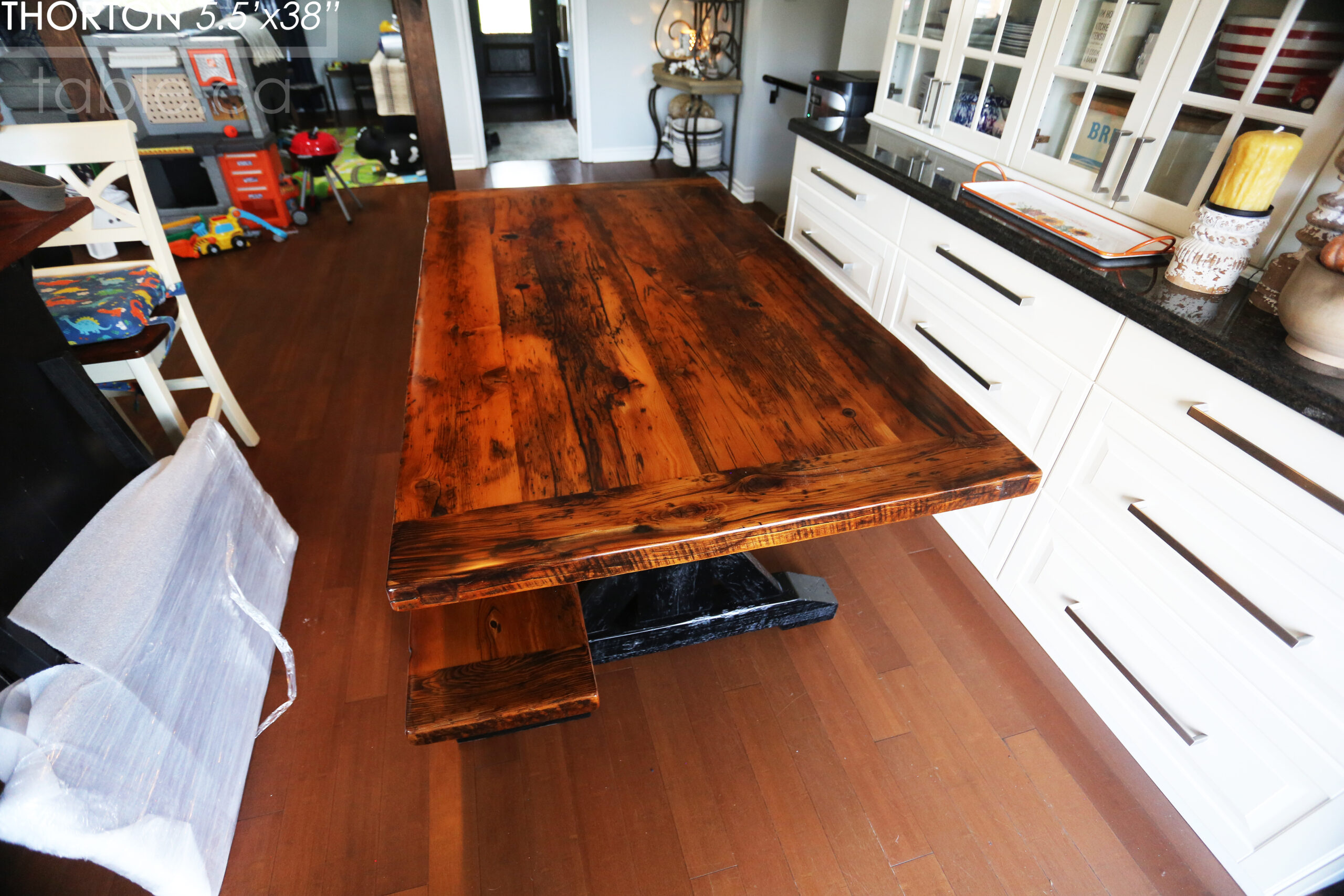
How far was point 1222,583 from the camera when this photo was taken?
1.13 metres

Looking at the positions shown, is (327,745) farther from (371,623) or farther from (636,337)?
(636,337)

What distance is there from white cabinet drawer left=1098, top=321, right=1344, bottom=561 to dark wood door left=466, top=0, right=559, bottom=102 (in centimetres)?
640

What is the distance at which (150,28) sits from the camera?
11.8ft

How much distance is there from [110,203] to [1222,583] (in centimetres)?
Answer: 254

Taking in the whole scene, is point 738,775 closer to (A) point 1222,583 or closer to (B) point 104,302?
(A) point 1222,583

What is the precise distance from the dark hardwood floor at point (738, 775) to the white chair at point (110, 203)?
0.53 meters

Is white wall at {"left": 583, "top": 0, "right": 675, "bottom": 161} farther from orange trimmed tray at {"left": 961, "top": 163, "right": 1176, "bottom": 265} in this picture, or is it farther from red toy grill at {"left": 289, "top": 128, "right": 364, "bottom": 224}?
orange trimmed tray at {"left": 961, "top": 163, "right": 1176, "bottom": 265}

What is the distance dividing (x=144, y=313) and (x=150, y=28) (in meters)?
3.15

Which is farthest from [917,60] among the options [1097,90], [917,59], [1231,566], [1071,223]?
[1231,566]

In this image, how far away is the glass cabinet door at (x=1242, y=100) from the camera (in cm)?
115

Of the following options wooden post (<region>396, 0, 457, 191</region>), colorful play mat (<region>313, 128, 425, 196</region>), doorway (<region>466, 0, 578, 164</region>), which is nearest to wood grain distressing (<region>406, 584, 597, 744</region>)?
wooden post (<region>396, 0, 457, 191</region>)

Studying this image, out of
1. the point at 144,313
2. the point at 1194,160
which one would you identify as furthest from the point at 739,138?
the point at 144,313

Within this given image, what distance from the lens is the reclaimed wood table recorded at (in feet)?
2.85

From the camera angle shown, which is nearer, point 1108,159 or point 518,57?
point 1108,159
